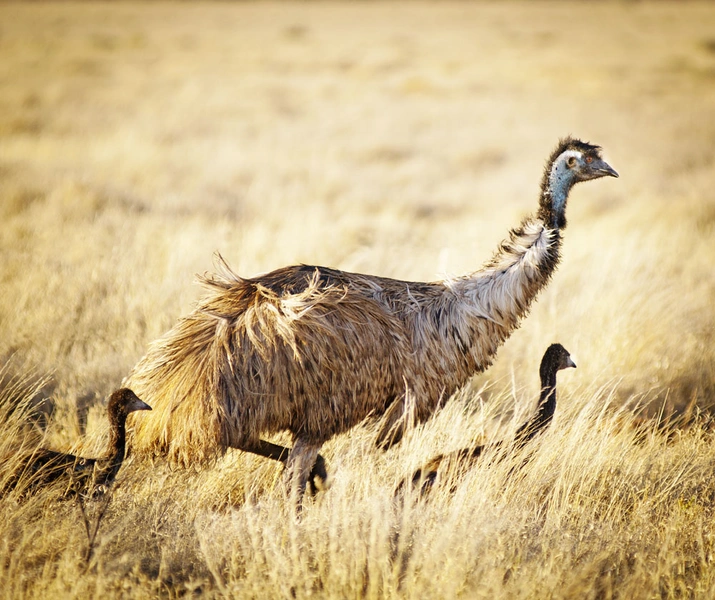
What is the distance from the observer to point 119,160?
1288 cm

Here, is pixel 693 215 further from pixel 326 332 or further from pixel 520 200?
pixel 326 332

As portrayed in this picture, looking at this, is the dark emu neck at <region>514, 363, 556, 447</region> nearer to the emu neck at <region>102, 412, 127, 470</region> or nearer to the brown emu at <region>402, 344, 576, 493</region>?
the brown emu at <region>402, 344, 576, 493</region>

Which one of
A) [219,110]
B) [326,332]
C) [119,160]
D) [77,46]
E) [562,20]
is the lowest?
[326,332]

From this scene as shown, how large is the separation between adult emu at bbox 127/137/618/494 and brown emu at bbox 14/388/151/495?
11 cm

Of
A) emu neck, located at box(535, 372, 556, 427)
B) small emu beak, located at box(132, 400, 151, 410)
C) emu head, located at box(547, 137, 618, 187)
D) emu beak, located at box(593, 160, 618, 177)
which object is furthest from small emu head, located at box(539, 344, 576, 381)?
small emu beak, located at box(132, 400, 151, 410)

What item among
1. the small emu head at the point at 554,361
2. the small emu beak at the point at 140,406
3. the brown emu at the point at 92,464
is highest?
the small emu head at the point at 554,361

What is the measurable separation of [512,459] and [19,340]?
394 centimetres

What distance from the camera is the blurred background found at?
6344 mm

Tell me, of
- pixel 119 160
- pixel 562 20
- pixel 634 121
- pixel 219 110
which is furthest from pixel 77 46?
pixel 562 20

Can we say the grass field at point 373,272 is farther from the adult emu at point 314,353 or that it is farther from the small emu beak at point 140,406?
the small emu beak at point 140,406

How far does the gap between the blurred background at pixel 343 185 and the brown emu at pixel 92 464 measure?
104cm

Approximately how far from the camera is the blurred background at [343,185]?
6.34 meters

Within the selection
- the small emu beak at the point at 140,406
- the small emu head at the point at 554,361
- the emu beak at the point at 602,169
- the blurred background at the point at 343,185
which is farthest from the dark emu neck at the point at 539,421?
the small emu beak at the point at 140,406

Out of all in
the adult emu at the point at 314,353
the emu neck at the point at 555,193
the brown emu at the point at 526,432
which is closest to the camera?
the adult emu at the point at 314,353
